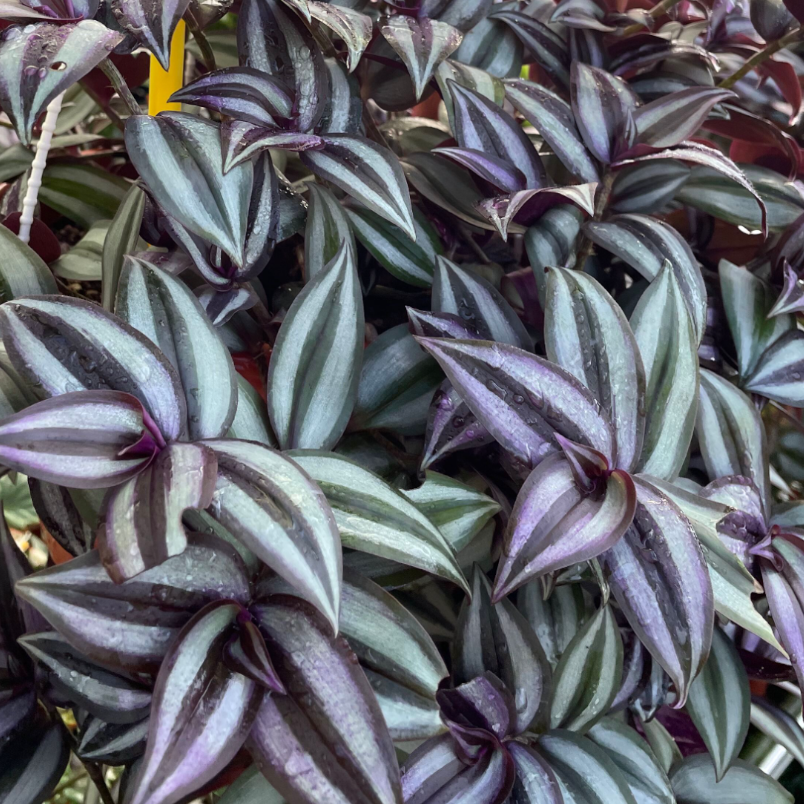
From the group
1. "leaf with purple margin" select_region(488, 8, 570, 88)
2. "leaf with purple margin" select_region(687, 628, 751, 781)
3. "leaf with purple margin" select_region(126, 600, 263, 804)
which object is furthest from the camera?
"leaf with purple margin" select_region(488, 8, 570, 88)

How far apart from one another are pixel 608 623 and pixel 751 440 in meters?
0.19

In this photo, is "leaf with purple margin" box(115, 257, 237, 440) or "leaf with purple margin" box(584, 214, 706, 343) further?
"leaf with purple margin" box(584, 214, 706, 343)

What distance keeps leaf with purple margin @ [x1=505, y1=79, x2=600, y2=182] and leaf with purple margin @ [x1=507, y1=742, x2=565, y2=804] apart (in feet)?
1.38

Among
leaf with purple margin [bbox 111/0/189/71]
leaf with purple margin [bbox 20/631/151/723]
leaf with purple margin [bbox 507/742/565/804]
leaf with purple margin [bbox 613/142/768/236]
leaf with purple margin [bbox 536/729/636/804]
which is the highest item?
leaf with purple margin [bbox 111/0/189/71]

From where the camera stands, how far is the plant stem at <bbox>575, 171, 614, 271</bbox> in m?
0.58

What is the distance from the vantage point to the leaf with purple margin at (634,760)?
0.47 meters

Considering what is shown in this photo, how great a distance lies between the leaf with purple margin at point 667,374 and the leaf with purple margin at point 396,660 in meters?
0.18

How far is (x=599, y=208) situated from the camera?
1.90ft

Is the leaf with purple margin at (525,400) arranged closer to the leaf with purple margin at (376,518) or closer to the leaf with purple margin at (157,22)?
the leaf with purple margin at (376,518)

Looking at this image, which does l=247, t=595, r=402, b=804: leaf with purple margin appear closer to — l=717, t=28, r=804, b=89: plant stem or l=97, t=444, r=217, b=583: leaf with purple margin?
l=97, t=444, r=217, b=583: leaf with purple margin

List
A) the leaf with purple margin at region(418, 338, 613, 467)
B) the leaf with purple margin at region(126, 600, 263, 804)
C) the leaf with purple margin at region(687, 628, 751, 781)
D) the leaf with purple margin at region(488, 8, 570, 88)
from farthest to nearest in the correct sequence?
the leaf with purple margin at region(488, 8, 570, 88), the leaf with purple margin at region(687, 628, 751, 781), the leaf with purple margin at region(418, 338, 613, 467), the leaf with purple margin at region(126, 600, 263, 804)

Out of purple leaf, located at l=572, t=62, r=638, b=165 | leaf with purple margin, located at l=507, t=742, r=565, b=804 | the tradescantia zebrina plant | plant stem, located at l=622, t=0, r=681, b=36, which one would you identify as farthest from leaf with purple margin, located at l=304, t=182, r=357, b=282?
plant stem, located at l=622, t=0, r=681, b=36

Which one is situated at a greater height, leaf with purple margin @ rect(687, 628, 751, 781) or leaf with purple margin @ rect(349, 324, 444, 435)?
leaf with purple margin @ rect(349, 324, 444, 435)

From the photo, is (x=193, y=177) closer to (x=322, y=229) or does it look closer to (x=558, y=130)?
(x=322, y=229)
